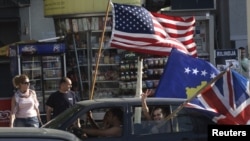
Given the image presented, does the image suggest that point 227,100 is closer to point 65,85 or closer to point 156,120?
point 156,120

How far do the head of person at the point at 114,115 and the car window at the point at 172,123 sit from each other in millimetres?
183

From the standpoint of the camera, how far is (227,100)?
303 inches

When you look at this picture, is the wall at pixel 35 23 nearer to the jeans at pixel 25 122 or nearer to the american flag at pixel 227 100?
the jeans at pixel 25 122

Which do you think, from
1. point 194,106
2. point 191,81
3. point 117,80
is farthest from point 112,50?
point 194,106

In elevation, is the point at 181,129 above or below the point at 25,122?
above

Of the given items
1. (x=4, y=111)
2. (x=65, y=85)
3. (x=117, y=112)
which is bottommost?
(x=4, y=111)

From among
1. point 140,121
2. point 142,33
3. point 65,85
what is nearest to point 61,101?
point 65,85

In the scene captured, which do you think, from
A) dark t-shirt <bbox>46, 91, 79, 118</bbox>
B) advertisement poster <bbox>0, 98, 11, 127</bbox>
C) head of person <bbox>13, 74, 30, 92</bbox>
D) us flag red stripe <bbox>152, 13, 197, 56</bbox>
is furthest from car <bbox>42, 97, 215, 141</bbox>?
advertisement poster <bbox>0, 98, 11, 127</bbox>

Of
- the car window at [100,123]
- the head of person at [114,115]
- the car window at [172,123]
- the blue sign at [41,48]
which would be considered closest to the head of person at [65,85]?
the car window at [100,123]

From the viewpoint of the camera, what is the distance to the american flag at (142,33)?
10773 millimetres

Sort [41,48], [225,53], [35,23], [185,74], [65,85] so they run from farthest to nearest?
[35,23] < [225,53] < [41,48] < [65,85] < [185,74]

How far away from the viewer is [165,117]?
8719 millimetres

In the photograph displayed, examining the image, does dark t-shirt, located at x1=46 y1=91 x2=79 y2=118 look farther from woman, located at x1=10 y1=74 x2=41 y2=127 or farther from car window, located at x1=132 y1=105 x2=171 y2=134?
car window, located at x1=132 y1=105 x2=171 y2=134

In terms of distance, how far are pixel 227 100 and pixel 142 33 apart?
3456 millimetres
